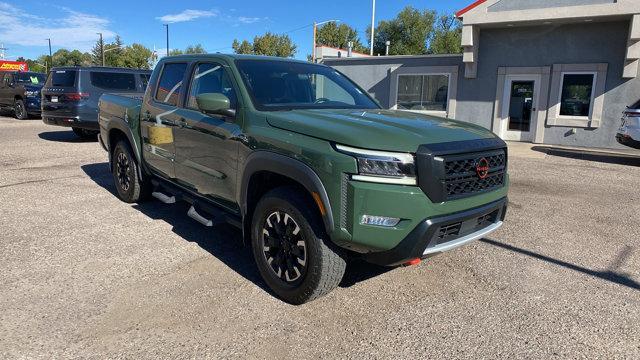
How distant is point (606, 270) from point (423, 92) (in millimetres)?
13505

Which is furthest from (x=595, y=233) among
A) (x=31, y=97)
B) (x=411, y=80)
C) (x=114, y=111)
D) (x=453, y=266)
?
(x=31, y=97)

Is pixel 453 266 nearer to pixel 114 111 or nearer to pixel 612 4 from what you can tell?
pixel 114 111

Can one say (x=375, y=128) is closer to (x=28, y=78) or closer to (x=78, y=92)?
(x=78, y=92)

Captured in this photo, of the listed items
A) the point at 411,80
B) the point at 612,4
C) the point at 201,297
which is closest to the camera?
the point at 201,297

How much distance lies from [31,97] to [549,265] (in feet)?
64.4

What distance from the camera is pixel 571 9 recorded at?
1299 cm

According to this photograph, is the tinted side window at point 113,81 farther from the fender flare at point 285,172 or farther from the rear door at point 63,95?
the fender flare at point 285,172

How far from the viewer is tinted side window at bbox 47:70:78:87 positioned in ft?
38.2

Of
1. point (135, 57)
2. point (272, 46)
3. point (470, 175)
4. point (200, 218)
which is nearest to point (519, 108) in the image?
point (470, 175)

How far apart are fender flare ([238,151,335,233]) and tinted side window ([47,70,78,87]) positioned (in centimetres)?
1002

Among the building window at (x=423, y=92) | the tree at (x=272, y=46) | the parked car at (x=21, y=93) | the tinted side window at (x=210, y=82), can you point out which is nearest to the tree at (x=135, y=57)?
the tree at (x=272, y=46)

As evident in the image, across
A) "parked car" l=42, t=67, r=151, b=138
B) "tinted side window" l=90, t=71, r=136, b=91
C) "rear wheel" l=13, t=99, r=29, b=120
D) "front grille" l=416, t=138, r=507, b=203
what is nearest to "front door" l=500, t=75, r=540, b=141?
"parked car" l=42, t=67, r=151, b=138

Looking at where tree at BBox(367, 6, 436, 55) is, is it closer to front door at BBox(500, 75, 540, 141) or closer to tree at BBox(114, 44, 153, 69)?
tree at BBox(114, 44, 153, 69)

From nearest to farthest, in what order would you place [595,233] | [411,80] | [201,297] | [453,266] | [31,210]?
[201,297] < [453,266] < [595,233] < [31,210] < [411,80]
